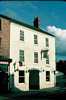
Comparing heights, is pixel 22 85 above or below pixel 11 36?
below

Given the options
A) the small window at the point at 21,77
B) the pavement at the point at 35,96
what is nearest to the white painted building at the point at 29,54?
the small window at the point at 21,77

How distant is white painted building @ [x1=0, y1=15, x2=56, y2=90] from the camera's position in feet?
96.2

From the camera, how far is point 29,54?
3231 centimetres

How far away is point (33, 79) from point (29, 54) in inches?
134

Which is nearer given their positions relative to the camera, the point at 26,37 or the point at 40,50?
the point at 26,37

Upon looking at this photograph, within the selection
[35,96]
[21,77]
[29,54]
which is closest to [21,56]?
[29,54]

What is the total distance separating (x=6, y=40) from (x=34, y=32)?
18.4 feet

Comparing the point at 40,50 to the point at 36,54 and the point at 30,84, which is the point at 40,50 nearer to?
the point at 36,54

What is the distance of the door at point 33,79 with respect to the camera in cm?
3234

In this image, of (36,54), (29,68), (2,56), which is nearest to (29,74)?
(29,68)

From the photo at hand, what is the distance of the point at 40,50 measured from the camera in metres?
34.3

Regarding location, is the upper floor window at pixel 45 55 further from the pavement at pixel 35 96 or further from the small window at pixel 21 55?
the pavement at pixel 35 96

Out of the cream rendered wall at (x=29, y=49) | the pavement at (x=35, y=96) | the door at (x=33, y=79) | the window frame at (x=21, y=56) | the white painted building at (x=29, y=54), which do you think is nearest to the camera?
the pavement at (x=35, y=96)

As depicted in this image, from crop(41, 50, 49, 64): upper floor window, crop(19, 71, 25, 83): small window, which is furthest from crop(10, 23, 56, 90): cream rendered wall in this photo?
crop(41, 50, 49, 64): upper floor window
